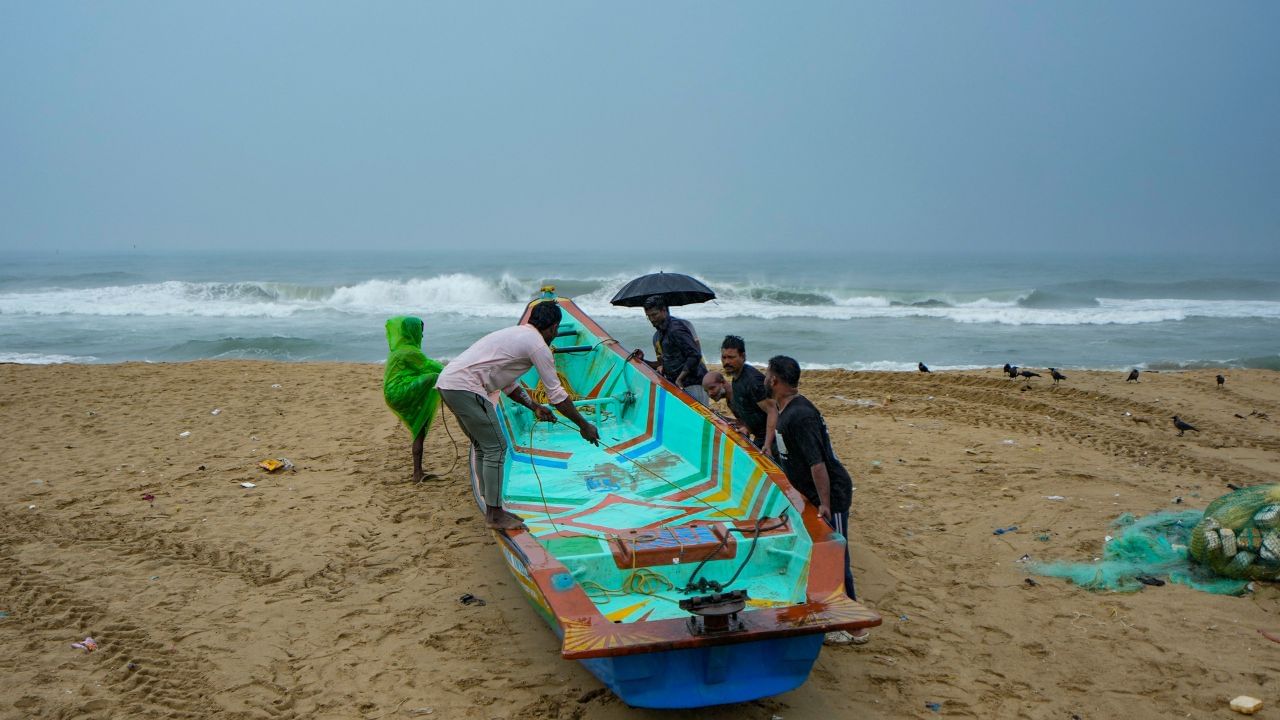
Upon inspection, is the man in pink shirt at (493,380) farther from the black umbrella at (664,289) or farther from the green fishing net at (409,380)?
the green fishing net at (409,380)

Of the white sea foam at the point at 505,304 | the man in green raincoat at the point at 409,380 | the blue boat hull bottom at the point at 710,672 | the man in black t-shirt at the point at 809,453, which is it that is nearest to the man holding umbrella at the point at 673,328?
the man in green raincoat at the point at 409,380

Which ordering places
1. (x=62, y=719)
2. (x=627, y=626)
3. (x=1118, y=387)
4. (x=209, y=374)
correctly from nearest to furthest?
1. (x=627, y=626)
2. (x=62, y=719)
3. (x=1118, y=387)
4. (x=209, y=374)

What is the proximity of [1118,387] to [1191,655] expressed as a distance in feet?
26.9

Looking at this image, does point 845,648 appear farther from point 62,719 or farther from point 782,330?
point 782,330

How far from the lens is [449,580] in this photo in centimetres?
534

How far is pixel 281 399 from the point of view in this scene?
10.7 meters

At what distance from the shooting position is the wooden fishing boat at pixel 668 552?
341 cm

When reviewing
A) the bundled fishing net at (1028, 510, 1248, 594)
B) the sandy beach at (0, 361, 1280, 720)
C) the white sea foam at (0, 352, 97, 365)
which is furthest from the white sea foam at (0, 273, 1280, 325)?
the bundled fishing net at (1028, 510, 1248, 594)

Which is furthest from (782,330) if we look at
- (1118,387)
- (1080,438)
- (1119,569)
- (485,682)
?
(485,682)

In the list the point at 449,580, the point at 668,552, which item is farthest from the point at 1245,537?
the point at 449,580

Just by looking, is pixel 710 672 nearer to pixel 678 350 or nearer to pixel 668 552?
pixel 668 552

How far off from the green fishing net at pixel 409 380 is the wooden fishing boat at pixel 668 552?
2.29ft

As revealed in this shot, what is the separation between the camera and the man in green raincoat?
7.11m

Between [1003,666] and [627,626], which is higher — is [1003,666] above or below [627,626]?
below
